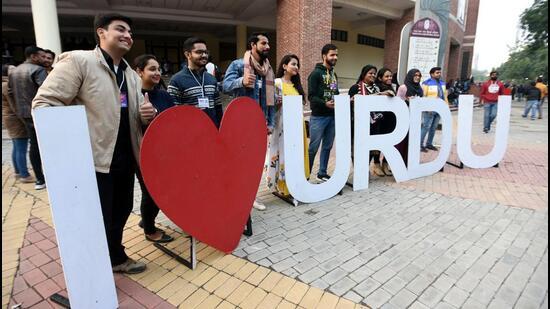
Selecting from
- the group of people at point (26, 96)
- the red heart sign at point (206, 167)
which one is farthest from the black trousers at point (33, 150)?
the red heart sign at point (206, 167)

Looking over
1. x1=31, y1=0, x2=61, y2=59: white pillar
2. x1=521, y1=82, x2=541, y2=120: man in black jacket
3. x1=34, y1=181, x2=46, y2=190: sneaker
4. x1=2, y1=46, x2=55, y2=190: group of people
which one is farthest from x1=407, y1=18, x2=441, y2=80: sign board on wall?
x1=31, y1=0, x2=61, y2=59: white pillar

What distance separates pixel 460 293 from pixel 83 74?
282 cm

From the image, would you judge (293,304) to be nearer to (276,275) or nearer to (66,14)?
(276,275)

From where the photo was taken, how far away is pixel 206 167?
242 centimetres

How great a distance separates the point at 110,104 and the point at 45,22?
8.91m

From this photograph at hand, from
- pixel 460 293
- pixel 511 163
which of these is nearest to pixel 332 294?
pixel 460 293

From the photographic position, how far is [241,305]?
6.70 ft

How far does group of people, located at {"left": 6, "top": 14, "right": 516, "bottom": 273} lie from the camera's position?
6.49ft

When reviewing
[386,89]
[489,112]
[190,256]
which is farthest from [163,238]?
[489,112]

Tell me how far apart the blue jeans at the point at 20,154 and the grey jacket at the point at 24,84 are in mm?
464

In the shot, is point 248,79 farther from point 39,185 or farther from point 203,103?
point 39,185

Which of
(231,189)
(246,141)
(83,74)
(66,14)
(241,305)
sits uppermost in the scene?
(66,14)

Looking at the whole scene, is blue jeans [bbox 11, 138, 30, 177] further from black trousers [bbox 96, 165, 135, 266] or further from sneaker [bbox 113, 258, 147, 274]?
sneaker [bbox 113, 258, 147, 274]

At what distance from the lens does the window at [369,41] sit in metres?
19.6
